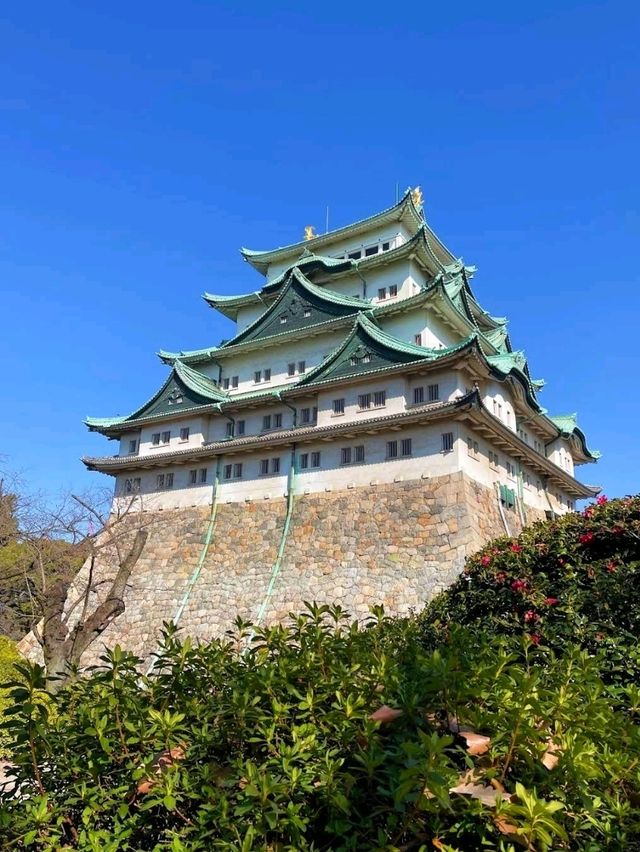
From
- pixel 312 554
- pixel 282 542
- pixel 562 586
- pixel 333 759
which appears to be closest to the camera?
pixel 333 759

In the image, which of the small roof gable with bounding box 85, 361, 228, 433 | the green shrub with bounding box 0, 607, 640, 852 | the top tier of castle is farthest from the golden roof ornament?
the green shrub with bounding box 0, 607, 640, 852

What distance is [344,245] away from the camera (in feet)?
109

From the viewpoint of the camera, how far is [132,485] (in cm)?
3108

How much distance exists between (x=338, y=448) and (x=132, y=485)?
41.0 feet

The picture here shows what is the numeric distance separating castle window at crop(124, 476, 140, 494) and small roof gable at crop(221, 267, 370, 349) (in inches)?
324

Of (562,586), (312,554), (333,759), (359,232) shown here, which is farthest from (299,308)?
(333,759)

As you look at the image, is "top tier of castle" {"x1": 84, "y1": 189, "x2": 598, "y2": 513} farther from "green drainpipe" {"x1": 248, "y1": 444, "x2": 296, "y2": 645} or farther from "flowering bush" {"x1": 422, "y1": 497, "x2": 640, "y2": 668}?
"flowering bush" {"x1": 422, "y1": 497, "x2": 640, "y2": 668}

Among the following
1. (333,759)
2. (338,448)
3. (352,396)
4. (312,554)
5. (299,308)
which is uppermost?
(299,308)

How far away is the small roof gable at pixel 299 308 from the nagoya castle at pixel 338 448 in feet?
0.28

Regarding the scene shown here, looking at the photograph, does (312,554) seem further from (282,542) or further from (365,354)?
(365,354)

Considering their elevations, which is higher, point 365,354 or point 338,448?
point 365,354

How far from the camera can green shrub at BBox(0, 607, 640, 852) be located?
2.54m

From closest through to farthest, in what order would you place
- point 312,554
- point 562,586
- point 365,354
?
point 562,586, point 312,554, point 365,354

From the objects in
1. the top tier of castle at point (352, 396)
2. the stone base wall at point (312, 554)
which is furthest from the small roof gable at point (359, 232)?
the stone base wall at point (312, 554)
